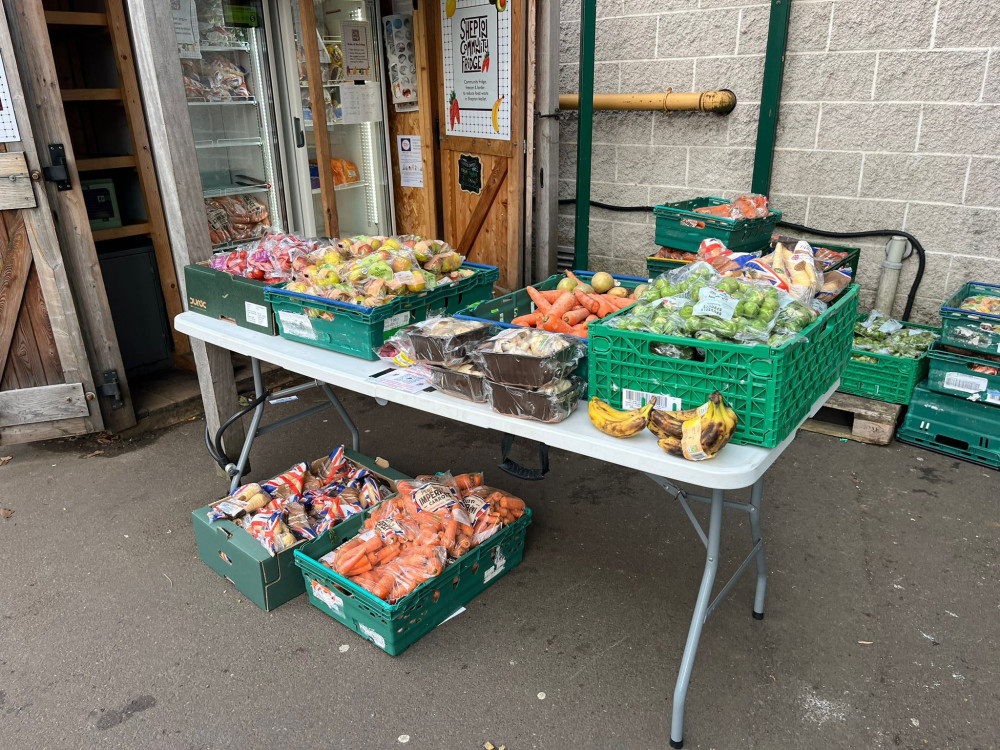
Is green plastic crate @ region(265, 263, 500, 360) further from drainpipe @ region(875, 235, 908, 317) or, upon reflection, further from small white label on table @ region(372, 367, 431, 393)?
drainpipe @ region(875, 235, 908, 317)

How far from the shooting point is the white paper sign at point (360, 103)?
550cm

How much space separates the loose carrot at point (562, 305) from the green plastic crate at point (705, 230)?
5.10ft

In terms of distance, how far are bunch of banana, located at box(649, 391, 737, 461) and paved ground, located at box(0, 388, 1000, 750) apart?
1.04 m

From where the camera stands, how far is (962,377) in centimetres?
390

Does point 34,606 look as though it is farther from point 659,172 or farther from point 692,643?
point 659,172

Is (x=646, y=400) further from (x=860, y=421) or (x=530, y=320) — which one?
(x=860, y=421)

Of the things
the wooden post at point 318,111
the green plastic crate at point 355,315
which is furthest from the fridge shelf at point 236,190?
the green plastic crate at point 355,315

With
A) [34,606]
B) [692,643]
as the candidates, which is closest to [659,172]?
[692,643]

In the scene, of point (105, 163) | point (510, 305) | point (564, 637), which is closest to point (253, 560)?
point (564, 637)

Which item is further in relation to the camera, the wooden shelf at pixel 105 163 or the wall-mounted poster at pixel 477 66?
the wall-mounted poster at pixel 477 66

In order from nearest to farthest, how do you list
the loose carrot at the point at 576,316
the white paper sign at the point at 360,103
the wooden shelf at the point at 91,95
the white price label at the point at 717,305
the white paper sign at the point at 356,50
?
the white price label at the point at 717,305 < the loose carrot at the point at 576,316 < the wooden shelf at the point at 91,95 < the white paper sign at the point at 356,50 < the white paper sign at the point at 360,103

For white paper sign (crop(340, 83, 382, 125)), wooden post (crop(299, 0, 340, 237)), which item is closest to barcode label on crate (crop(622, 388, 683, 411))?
wooden post (crop(299, 0, 340, 237))

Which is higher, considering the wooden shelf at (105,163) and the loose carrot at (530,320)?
the wooden shelf at (105,163)

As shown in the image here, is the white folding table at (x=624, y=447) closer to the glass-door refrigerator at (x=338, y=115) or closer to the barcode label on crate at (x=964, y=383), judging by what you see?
the barcode label on crate at (x=964, y=383)
